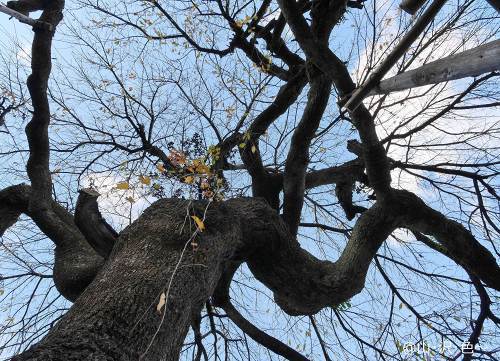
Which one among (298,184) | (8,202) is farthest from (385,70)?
(8,202)

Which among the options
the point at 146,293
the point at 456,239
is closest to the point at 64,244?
the point at 146,293

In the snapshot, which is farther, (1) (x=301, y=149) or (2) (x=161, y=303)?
(1) (x=301, y=149)

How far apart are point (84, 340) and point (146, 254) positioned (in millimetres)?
668

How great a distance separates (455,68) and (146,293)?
206 cm

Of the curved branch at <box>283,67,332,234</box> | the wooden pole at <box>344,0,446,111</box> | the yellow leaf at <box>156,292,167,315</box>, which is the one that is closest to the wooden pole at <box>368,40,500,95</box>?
the wooden pole at <box>344,0,446,111</box>

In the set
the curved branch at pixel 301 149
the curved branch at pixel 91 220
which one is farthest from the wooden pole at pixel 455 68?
the curved branch at pixel 91 220

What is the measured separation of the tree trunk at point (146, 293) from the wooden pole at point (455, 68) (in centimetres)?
162

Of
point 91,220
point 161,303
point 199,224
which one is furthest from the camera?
point 91,220

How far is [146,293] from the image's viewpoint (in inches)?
73.3

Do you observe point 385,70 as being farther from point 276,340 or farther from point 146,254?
point 276,340

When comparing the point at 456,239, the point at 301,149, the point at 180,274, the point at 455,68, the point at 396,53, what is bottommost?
the point at 180,274

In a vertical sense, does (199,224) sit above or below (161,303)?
above

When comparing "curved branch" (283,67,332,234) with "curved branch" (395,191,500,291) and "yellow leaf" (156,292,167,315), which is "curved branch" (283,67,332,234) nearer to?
"curved branch" (395,191,500,291)

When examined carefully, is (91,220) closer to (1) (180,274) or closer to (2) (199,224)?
(2) (199,224)
